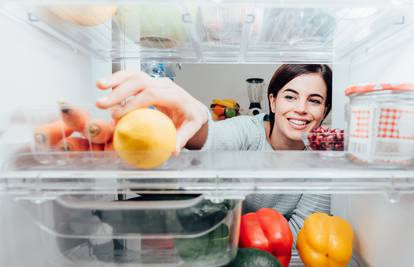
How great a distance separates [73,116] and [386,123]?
49 centimetres

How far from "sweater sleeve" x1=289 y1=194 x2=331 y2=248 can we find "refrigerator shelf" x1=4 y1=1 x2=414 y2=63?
19.3 inches

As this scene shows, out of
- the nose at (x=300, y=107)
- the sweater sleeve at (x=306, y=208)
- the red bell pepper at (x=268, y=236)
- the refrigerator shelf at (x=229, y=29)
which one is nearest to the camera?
the refrigerator shelf at (x=229, y=29)

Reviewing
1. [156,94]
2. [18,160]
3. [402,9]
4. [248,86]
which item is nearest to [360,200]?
[402,9]

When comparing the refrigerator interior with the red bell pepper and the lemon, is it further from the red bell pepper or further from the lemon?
the red bell pepper

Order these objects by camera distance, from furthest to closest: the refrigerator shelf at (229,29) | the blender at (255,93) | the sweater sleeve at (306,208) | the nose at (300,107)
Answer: the blender at (255,93) → the nose at (300,107) → the sweater sleeve at (306,208) → the refrigerator shelf at (229,29)

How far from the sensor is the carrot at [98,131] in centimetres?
51

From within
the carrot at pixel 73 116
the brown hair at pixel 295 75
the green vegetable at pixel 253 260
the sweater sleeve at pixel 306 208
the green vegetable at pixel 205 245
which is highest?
the brown hair at pixel 295 75

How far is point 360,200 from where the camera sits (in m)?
0.73

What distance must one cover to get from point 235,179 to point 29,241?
1.36 ft

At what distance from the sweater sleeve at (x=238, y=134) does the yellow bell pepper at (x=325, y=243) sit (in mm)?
425

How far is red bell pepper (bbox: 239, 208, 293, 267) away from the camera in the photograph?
0.66 metres

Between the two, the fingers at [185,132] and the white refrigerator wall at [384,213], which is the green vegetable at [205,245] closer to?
the fingers at [185,132]

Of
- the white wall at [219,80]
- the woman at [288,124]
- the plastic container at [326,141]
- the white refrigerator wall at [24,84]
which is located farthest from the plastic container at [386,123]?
the white wall at [219,80]

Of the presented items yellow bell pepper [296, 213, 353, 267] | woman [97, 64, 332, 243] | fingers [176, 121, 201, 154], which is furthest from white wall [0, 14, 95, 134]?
yellow bell pepper [296, 213, 353, 267]
